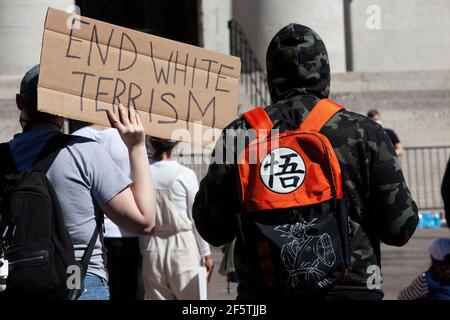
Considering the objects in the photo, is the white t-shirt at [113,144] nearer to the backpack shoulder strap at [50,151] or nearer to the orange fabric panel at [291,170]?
the backpack shoulder strap at [50,151]

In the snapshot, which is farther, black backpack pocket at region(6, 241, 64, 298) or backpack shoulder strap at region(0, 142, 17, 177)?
backpack shoulder strap at region(0, 142, 17, 177)

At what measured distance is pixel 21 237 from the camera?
13.2 ft

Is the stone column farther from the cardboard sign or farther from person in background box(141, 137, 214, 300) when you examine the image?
the cardboard sign

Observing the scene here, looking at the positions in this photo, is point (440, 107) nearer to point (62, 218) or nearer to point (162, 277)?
point (162, 277)

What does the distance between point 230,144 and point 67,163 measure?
0.67 m

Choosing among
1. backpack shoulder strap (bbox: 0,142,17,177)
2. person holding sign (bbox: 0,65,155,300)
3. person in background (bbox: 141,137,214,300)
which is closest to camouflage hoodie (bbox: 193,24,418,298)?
person holding sign (bbox: 0,65,155,300)

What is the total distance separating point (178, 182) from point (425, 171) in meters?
11.4

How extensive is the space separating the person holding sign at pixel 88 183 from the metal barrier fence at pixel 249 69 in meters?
14.0

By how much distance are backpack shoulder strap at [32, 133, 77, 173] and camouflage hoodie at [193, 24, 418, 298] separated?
60 cm

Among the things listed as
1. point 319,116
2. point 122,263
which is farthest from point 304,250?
point 122,263

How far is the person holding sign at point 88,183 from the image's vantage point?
4215 millimetres

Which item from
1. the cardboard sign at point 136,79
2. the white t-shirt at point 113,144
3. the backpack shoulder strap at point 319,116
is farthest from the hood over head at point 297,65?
the white t-shirt at point 113,144

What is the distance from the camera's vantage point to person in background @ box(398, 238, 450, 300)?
287 inches

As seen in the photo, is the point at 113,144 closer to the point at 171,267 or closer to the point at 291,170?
the point at 171,267
